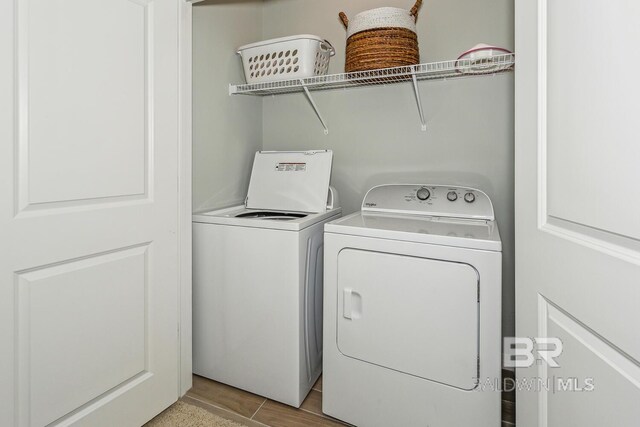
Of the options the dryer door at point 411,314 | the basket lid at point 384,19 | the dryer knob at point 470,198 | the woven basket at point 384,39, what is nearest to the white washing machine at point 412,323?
the dryer door at point 411,314

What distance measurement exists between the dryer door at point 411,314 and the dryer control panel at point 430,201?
1.72 ft

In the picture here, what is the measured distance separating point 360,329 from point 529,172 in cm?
94

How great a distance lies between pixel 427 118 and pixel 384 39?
0.55 metres

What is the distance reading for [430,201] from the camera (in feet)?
6.10

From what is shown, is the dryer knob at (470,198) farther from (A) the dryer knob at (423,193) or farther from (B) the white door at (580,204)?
(B) the white door at (580,204)

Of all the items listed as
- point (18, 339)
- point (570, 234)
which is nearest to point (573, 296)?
point (570, 234)

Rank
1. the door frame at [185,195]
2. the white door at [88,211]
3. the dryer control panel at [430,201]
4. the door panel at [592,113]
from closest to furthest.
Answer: the door panel at [592,113] → the white door at [88,211] → the door frame at [185,195] → the dryer control panel at [430,201]

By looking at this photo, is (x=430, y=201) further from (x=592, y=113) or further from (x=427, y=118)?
(x=592, y=113)

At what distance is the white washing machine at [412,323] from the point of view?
132cm

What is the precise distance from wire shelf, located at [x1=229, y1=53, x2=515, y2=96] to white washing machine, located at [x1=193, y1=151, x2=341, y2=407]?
Result: 727mm

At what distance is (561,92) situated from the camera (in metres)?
0.80

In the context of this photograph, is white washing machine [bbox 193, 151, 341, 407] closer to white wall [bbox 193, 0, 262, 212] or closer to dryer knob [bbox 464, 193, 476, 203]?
white wall [bbox 193, 0, 262, 212]

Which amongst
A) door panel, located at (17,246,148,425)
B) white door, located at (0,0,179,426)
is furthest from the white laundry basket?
door panel, located at (17,246,148,425)

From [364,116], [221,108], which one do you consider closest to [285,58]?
[221,108]
